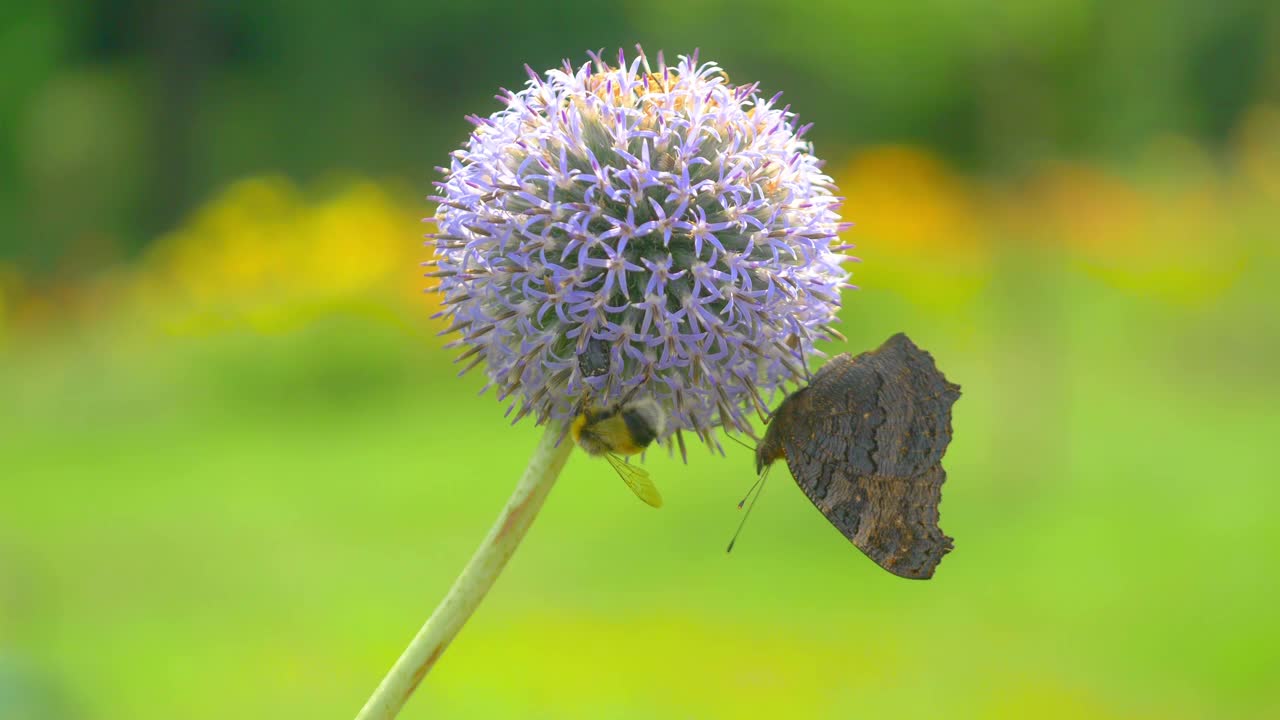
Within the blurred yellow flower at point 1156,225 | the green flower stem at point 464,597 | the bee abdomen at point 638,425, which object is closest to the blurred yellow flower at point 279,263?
the blurred yellow flower at point 1156,225

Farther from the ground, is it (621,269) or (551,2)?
(551,2)

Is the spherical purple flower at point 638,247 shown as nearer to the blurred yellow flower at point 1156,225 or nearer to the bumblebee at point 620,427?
the bumblebee at point 620,427

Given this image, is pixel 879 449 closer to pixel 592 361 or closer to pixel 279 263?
pixel 592 361

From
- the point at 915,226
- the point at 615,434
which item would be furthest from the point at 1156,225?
the point at 615,434

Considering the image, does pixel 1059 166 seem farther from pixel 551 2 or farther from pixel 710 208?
pixel 710 208

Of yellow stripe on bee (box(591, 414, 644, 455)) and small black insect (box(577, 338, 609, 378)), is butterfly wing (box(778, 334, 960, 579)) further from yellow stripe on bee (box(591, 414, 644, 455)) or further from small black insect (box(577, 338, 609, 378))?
small black insect (box(577, 338, 609, 378))

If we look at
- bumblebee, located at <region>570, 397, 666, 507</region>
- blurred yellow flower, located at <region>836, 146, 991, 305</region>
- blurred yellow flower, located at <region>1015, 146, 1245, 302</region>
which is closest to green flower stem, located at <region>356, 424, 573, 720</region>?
bumblebee, located at <region>570, 397, 666, 507</region>

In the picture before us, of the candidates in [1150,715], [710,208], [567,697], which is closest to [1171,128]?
[1150,715]
